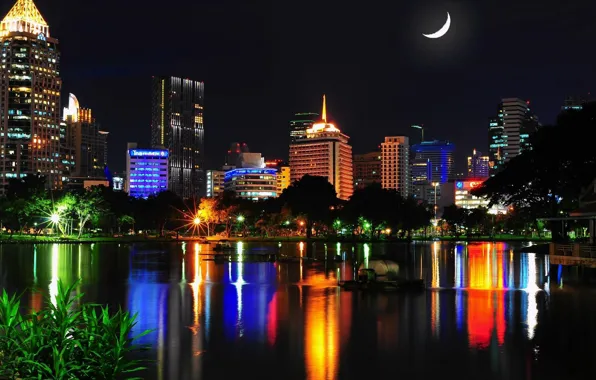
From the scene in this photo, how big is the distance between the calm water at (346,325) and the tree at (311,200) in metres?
92.4

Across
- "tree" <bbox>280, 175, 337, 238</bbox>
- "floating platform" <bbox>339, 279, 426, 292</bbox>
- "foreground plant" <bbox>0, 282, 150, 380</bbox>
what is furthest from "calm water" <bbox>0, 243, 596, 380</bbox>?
"tree" <bbox>280, 175, 337, 238</bbox>

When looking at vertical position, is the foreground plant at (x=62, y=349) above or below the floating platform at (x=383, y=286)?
above

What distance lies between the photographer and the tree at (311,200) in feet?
440

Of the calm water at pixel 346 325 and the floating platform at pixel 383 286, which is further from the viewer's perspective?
the floating platform at pixel 383 286

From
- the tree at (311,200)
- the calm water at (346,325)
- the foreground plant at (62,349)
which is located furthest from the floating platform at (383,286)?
the tree at (311,200)

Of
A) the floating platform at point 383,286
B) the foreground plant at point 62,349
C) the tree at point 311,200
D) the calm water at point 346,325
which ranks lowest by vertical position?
the calm water at point 346,325

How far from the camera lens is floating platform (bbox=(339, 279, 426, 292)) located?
3203 centimetres

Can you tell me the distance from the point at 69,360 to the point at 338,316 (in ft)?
45.1

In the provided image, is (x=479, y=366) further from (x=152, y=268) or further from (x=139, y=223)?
(x=139, y=223)

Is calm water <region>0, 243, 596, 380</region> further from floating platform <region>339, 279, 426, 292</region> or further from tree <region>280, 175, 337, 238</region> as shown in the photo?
tree <region>280, 175, 337, 238</region>

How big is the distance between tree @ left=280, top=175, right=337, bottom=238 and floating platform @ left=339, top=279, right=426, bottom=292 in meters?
97.1

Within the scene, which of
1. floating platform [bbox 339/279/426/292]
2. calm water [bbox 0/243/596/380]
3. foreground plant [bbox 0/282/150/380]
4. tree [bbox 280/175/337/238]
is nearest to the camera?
foreground plant [bbox 0/282/150/380]

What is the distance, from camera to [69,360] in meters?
11.6

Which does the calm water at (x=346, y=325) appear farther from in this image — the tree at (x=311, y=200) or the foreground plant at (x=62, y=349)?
the tree at (x=311, y=200)
